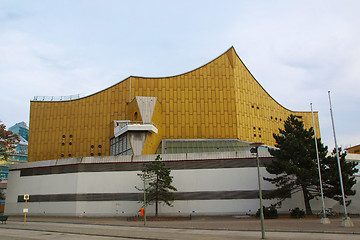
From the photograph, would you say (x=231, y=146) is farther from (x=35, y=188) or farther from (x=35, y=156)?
(x=35, y=156)

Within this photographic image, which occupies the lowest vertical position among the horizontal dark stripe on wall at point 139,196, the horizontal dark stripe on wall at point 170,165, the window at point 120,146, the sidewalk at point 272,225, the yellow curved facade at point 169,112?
the sidewalk at point 272,225

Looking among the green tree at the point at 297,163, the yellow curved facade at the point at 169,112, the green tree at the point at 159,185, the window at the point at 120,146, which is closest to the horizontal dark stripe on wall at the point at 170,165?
the green tree at the point at 159,185

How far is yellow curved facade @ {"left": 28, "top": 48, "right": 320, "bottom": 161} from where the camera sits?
51.3m

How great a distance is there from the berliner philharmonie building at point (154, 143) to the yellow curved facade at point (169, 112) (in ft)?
0.55

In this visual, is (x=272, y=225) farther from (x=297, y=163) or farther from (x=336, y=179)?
(x=336, y=179)

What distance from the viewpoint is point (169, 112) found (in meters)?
51.8

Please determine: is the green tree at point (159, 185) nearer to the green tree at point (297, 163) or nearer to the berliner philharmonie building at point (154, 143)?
the berliner philharmonie building at point (154, 143)

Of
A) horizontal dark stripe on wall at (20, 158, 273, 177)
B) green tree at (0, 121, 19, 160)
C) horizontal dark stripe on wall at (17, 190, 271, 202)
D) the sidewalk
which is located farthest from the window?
the sidewalk

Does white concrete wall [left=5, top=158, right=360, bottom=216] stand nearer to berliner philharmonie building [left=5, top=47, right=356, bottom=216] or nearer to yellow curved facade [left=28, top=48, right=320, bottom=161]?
berliner philharmonie building [left=5, top=47, right=356, bottom=216]

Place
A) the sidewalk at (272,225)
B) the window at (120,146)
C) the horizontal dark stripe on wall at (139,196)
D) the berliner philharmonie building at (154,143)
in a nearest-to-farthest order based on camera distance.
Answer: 1. the sidewalk at (272,225)
2. the horizontal dark stripe on wall at (139,196)
3. the berliner philharmonie building at (154,143)
4. the window at (120,146)

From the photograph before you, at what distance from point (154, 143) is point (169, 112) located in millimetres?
6600

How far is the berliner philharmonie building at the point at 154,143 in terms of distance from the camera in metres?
40.6

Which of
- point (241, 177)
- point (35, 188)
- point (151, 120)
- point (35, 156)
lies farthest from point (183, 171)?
point (35, 156)

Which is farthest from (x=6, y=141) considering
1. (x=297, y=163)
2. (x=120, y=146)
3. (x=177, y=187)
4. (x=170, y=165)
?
(x=297, y=163)
